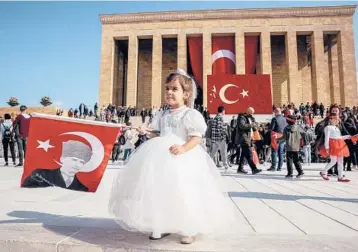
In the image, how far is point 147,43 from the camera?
98.7 feet

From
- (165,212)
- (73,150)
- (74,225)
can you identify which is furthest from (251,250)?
(73,150)

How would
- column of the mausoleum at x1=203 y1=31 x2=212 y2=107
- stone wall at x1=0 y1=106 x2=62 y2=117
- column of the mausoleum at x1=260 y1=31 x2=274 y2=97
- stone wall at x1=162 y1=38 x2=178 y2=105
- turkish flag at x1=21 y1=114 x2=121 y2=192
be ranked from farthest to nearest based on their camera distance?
stone wall at x1=162 y1=38 x2=178 y2=105 < column of the mausoleum at x1=260 y1=31 x2=274 y2=97 < column of the mausoleum at x1=203 y1=31 x2=212 y2=107 < stone wall at x1=0 y1=106 x2=62 y2=117 < turkish flag at x1=21 y1=114 x2=121 y2=192

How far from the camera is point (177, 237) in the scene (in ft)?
6.11

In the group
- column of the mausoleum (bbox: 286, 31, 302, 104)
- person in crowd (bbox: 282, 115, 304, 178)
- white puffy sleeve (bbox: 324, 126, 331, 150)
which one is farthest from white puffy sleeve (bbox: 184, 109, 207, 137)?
column of the mausoleum (bbox: 286, 31, 302, 104)

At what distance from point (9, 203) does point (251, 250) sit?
275 cm

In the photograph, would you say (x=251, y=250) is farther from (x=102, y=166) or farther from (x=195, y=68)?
(x=195, y=68)

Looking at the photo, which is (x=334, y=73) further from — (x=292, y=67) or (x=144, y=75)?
(x=144, y=75)

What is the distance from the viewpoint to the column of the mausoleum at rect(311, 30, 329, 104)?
24.6 meters

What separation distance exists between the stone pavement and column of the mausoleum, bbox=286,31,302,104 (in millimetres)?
22956

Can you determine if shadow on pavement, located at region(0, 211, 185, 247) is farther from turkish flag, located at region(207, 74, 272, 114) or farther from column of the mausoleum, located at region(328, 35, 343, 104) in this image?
column of the mausoleum, located at region(328, 35, 343, 104)

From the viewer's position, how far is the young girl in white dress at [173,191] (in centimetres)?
163

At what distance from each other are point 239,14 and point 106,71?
13695 mm

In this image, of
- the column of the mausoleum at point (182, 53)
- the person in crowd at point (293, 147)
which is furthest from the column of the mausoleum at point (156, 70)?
the person in crowd at point (293, 147)

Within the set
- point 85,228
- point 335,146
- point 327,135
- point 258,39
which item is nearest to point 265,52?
point 258,39
